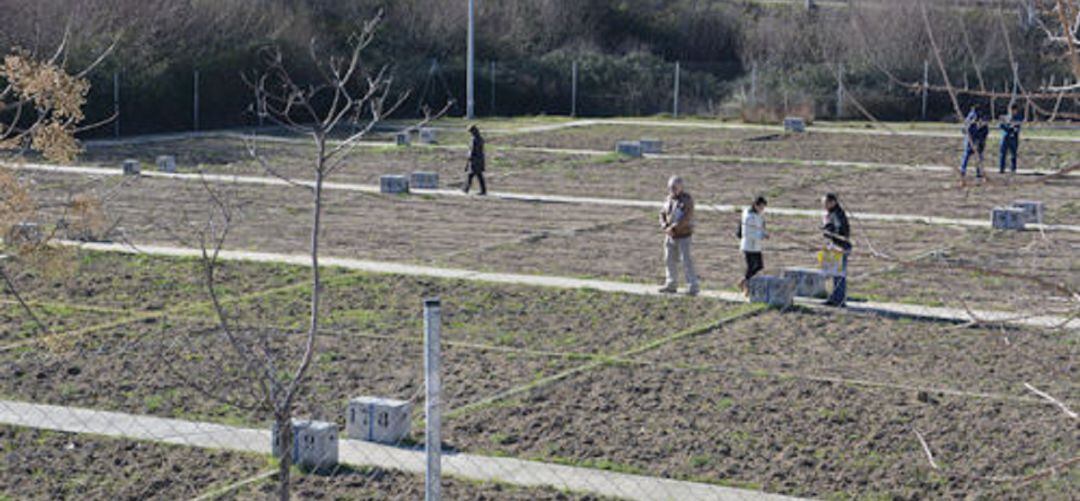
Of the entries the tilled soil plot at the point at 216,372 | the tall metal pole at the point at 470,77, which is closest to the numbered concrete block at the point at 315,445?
the tilled soil plot at the point at 216,372

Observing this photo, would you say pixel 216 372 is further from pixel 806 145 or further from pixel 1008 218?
pixel 806 145

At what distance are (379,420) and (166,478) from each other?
1.67 metres

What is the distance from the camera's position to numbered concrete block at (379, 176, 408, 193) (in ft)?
99.2

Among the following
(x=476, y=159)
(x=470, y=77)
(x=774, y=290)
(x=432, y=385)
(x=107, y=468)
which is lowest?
(x=107, y=468)

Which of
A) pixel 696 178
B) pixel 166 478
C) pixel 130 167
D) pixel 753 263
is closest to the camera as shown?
pixel 166 478

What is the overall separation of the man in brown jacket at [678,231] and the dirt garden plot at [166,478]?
782 centimetres

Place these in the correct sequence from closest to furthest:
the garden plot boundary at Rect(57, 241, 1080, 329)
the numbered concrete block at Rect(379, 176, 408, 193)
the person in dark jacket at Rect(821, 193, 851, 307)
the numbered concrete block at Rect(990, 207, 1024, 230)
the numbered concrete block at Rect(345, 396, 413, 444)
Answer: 1. the numbered concrete block at Rect(345, 396, 413, 444)
2. the person in dark jacket at Rect(821, 193, 851, 307)
3. the garden plot boundary at Rect(57, 241, 1080, 329)
4. the numbered concrete block at Rect(990, 207, 1024, 230)
5. the numbered concrete block at Rect(379, 176, 408, 193)

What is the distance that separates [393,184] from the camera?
3027cm

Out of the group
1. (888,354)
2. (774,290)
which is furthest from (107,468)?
(774,290)

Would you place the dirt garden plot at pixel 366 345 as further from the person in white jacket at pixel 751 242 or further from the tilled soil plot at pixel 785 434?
the tilled soil plot at pixel 785 434

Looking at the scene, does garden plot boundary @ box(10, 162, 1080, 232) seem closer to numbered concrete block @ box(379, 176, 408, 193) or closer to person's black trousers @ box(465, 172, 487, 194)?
person's black trousers @ box(465, 172, 487, 194)

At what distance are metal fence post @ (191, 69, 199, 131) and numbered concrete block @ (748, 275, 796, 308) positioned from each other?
29.4 m

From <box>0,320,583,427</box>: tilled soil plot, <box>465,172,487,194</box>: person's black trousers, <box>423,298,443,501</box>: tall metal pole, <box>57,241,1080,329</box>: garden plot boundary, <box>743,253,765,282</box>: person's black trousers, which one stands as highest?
<box>423,298,443,501</box>: tall metal pole

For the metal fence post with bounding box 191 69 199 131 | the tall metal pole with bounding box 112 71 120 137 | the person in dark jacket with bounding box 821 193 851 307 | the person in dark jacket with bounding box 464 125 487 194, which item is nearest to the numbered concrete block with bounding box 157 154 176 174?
the person in dark jacket with bounding box 464 125 487 194
